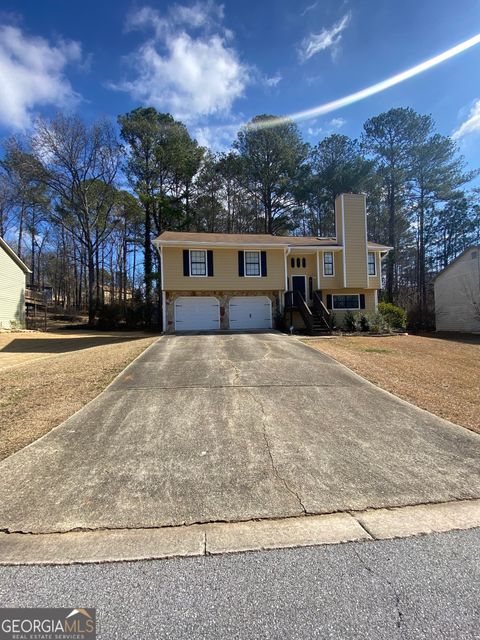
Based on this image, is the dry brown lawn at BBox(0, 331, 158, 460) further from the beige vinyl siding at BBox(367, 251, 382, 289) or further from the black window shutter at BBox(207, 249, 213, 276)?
the beige vinyl siding at BBox(367, 251, 382, 289)

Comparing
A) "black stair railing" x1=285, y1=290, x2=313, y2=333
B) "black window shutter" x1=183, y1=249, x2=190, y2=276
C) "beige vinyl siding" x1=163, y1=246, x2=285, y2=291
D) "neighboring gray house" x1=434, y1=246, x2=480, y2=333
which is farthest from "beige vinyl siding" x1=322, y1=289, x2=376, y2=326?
"black window shutter" x1=183, y1=249, x2=190, y2=276

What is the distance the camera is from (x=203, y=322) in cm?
1766

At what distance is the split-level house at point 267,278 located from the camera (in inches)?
681

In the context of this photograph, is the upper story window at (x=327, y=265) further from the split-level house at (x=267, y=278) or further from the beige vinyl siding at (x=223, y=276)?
the beige vinyl siding at (x=223, y=276)

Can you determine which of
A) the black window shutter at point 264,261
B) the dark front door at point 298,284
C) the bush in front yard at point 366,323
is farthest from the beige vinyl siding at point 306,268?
the bush in front yard at point 366,323

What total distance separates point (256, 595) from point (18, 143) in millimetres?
30860

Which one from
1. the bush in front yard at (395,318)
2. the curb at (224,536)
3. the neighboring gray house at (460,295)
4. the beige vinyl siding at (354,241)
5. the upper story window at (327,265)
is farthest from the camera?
the neighboring gray house at (460,295)

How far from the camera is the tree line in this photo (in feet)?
82.6

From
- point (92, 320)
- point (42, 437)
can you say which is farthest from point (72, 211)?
point (42, 437)

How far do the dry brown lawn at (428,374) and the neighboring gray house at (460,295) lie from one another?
10542 mm

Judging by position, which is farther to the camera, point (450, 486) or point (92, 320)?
point (92, 320)

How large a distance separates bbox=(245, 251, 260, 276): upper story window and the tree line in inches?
364

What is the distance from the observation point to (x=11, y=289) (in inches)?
844

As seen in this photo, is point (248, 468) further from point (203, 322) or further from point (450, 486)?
point (203, 322)
